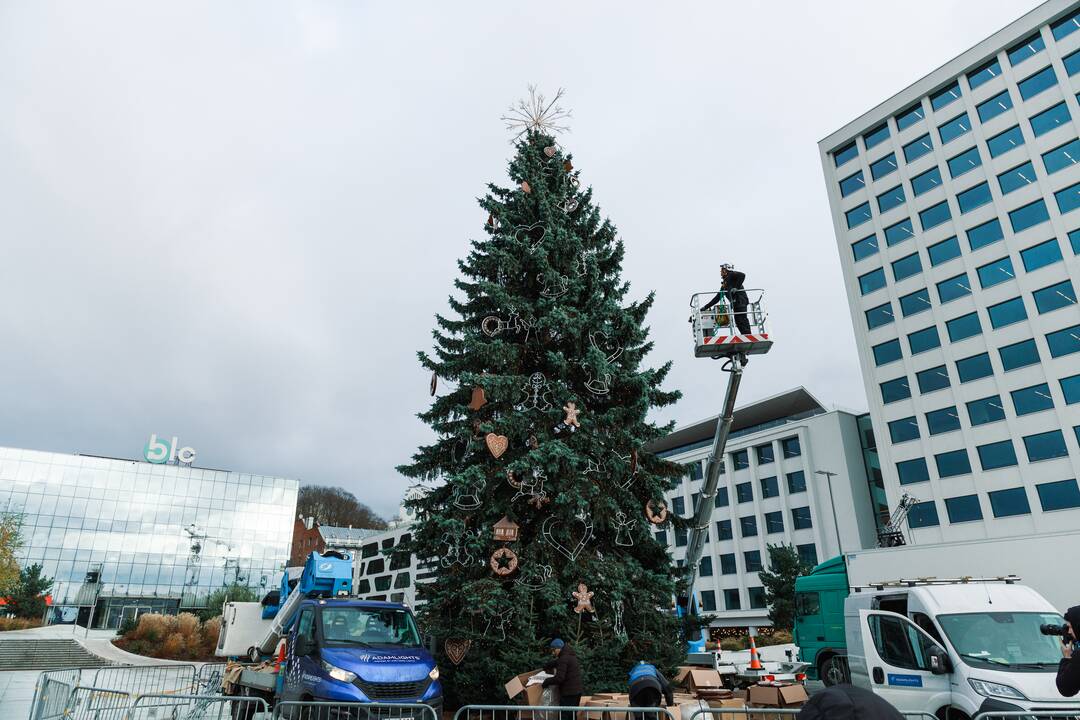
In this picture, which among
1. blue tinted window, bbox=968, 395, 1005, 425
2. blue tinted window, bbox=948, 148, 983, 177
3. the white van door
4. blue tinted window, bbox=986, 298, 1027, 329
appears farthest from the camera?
blue tinted window, bbox=948, 148, 983, 177

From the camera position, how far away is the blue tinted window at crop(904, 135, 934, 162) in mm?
42062

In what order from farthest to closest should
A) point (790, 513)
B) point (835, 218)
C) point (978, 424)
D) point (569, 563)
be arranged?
point (790, 513), point (835, 218), point (978, 424), point (569, 563)

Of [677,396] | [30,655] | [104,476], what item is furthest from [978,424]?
[104,476]

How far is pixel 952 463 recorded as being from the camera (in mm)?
36719

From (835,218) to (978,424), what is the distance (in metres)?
17.7

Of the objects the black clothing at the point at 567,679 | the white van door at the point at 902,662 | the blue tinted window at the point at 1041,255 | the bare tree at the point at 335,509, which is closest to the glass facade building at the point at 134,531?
the bare tree at the point at 335,509

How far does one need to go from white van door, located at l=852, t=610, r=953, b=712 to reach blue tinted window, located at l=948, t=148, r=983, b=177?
4001 centimetres

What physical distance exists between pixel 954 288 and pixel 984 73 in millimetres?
14252

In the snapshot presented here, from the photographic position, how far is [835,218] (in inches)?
1818

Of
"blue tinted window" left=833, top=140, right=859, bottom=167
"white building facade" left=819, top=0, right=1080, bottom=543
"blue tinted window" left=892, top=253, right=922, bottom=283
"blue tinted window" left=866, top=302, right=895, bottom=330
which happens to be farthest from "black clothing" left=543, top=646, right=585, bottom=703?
"blue tinted window" left=833, top=140, right=859, bottom=167

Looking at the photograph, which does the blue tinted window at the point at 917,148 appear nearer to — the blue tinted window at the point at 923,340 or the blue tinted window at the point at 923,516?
the blue tinted window at the point at 923,340

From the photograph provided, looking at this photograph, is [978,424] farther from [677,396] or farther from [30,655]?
[30,655]

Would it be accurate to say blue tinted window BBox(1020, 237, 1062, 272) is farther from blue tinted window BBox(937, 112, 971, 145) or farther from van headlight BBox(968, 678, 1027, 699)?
van headlight BBox(968, 678, 1027, 699)

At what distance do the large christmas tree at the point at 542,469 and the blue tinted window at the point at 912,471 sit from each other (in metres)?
30.3
